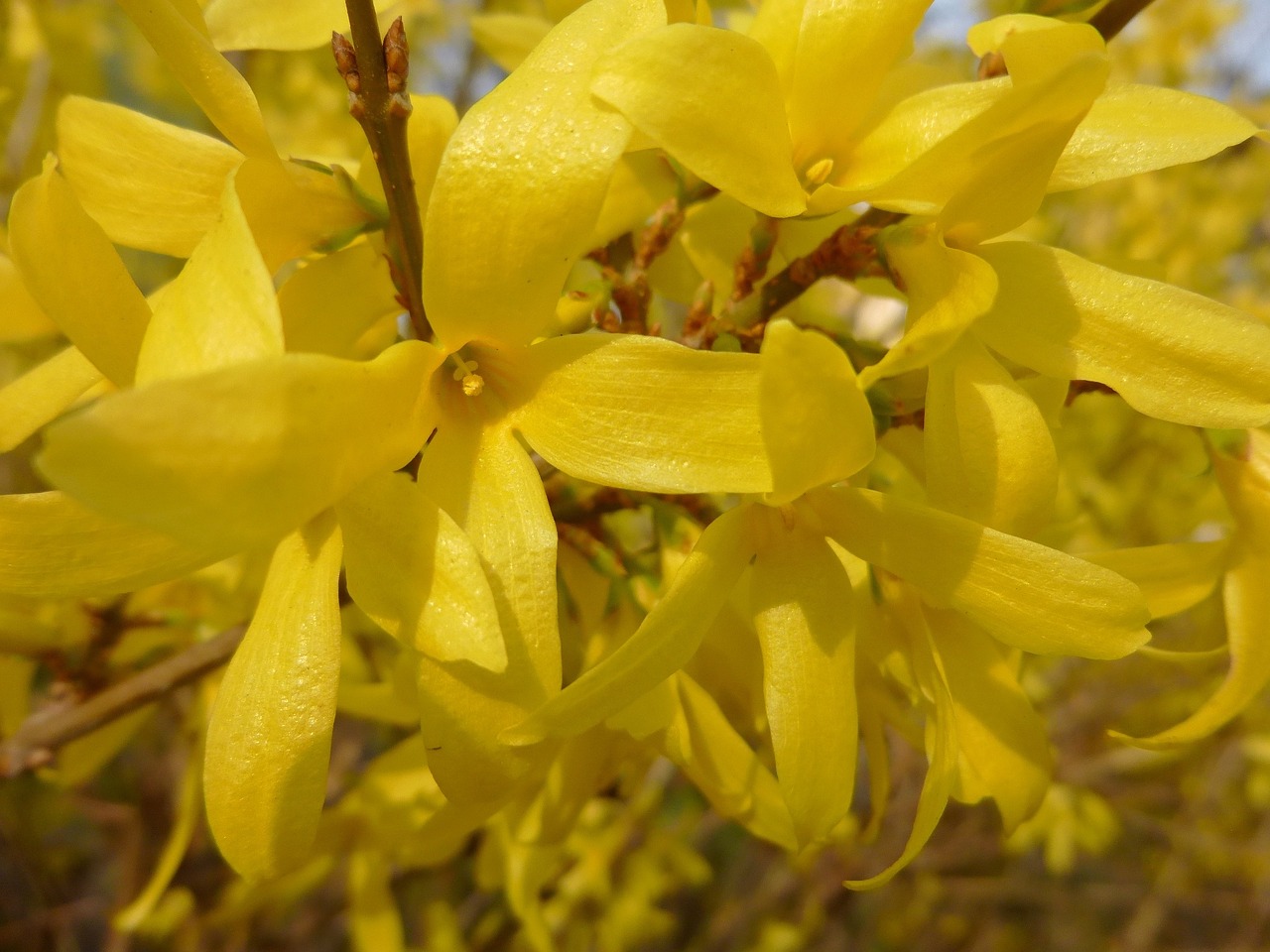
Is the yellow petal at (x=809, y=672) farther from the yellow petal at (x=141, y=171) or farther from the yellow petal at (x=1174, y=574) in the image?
the yellow petal at (x=141, y=171)

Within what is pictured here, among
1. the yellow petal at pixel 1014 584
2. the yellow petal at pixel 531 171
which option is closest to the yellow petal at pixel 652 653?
the yellow petal at pixel 1014 584

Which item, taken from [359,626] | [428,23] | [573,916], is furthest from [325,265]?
[428,23]

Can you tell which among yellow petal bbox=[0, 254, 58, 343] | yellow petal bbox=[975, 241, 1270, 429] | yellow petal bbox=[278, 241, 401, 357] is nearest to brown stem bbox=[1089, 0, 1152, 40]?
yellow petal bbox=[975, 241, 1270, 429]

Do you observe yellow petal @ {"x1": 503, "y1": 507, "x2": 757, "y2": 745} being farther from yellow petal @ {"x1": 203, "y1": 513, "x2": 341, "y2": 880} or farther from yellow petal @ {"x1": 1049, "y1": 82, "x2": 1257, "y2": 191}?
yellow petal @ {"x1": 1049, "y1": 82, "x2": 1257, "y2": 191}

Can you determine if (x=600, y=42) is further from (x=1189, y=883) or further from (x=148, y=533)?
(x=1189, y=883)

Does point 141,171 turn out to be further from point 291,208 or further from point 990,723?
point 990,723
